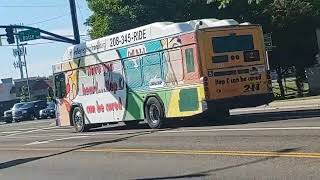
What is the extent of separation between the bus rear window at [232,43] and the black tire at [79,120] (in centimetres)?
794

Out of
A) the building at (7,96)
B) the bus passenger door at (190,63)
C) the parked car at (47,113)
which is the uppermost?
the building at (7,96)

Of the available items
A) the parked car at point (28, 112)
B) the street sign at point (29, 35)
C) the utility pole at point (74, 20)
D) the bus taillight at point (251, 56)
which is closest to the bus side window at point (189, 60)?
the bus taillight at point (251, 56)

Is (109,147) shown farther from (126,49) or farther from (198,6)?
(198,6)

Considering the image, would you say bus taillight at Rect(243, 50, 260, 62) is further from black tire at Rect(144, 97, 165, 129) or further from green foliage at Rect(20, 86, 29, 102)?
green foliage at Rect(20, 86, 29, 102)

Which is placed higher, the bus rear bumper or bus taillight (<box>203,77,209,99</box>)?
bus taillight (<box>203,77,209,99</box>)

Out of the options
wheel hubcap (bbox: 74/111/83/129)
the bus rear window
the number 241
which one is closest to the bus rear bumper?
the number 241

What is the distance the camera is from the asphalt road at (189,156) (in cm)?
1020

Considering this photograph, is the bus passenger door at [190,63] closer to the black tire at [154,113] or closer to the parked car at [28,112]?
the black tire at [154,113]

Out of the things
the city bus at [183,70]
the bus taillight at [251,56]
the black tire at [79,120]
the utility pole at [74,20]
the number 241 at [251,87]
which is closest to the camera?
the city bus at [183,70]

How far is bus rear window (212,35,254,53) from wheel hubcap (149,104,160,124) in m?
2.91

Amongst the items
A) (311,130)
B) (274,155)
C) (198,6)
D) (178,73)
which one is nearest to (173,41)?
(178,73)

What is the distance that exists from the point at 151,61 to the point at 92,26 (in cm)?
2480

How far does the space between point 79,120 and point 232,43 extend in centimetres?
864

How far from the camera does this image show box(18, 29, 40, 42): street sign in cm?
Result: 4312
